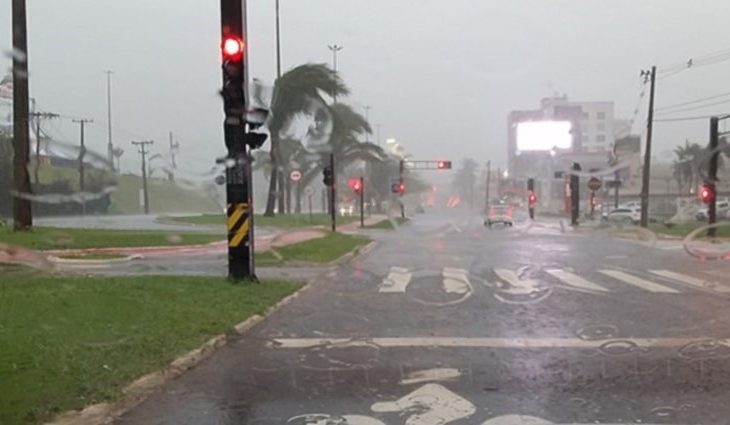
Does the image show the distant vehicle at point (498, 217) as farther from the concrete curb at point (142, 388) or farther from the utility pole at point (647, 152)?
the concrete curb at point (142, 388)

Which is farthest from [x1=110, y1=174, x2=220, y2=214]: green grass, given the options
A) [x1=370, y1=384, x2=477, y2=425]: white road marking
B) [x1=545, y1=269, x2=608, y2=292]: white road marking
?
[x1=370, y1=384, x2=477, y2=425]: white road marking

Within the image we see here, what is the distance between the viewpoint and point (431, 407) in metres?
6.45

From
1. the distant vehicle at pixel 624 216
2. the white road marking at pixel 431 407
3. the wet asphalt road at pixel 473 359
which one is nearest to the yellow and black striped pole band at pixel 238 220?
the wet asphalt road at pixel 473 359

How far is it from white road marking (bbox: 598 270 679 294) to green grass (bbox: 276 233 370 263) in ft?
22.6

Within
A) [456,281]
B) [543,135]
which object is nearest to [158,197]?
[456,281]

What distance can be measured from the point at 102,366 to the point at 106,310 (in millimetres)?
→ 3118

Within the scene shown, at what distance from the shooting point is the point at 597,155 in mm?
79812

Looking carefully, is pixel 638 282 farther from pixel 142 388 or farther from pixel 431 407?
pixel 142 388

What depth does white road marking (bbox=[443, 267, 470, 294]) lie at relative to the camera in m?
14.6

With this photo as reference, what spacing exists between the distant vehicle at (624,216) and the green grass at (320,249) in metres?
27.2

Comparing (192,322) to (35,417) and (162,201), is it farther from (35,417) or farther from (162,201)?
(162,201)

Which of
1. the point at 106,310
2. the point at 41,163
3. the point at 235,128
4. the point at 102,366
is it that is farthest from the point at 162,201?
the point at 102,366

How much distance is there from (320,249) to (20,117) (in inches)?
371

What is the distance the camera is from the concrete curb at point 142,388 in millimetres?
5996
